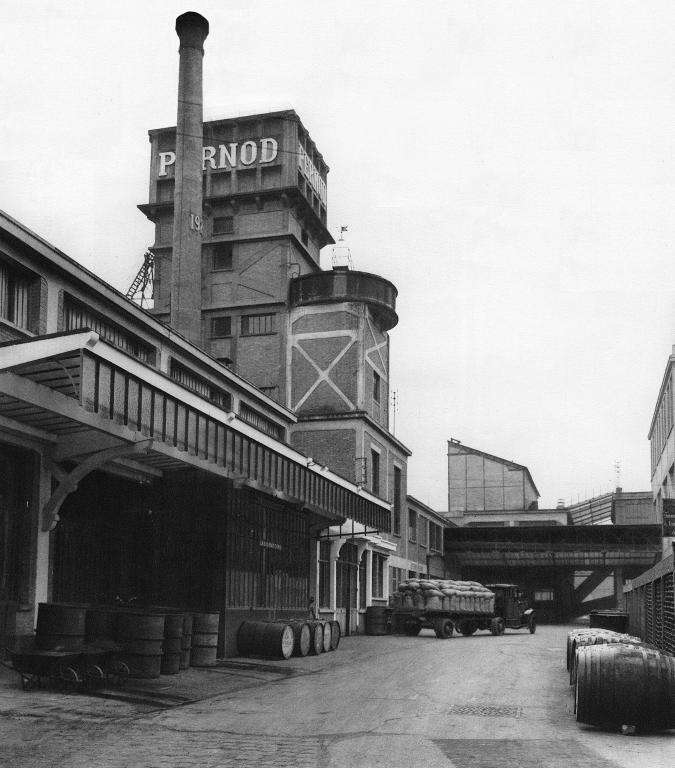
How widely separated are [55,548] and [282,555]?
28.3 feet

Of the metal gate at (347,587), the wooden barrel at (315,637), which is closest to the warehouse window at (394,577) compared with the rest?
the metal gate at (347,587)

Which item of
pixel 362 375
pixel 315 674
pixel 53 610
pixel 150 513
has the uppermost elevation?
pixel 362 375

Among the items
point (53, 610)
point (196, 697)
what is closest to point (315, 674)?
point (196, 697)

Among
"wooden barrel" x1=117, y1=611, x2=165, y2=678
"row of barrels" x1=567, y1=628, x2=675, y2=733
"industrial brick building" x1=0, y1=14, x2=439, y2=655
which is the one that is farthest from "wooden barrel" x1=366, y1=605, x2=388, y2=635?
"row of barrels" x1=567, y1=628, x2=675, y2=733

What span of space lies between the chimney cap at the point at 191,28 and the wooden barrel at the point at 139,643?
2645cm

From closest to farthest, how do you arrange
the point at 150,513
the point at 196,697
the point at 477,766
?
1. the point at 477,766
2. the point at 196,697
3. the point at 150,513

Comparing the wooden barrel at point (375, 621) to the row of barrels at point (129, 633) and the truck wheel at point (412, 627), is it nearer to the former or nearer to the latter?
the truck wheel at point (412, 627)

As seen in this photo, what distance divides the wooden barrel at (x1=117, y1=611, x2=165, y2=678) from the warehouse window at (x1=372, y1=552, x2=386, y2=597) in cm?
2528

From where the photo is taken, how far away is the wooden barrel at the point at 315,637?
23156mm

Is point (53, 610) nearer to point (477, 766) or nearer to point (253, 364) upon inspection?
point (477, 766)

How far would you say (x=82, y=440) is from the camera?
1712 cm

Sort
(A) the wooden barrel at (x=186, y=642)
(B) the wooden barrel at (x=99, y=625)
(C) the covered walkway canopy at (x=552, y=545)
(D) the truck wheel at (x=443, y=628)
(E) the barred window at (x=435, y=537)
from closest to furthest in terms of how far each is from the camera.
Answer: (B) the wooden barrel at (x=99, y=625) < (A) the wooden barrel at (x=186, y=642) < (D) the truck wheel at (x=443, y=628) < (E) the barred window at (x=435, y=537) < (C) the covered walkway canopy at (x=552, y=545)

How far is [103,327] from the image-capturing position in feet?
69.8

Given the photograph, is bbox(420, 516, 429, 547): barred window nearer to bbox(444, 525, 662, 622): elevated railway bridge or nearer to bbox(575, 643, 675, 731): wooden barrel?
bbox(444, 525, 662, 622): elevated railway bridge
